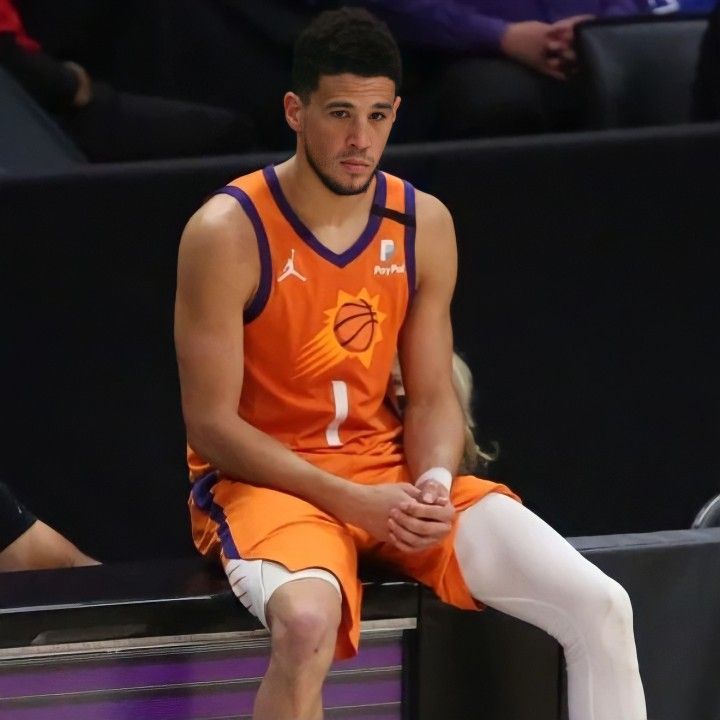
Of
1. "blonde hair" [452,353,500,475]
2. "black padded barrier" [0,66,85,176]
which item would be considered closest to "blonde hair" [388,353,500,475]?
"blonde hair" [452,353,500,475]

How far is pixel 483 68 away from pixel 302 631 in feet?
7.19

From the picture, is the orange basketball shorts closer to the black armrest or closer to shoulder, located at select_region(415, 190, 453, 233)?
the black armrest

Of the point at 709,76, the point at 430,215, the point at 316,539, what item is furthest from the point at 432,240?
the point at 709,76

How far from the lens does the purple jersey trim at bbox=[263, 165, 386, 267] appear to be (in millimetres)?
2498

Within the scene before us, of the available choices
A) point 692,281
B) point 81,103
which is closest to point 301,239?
point 692,281

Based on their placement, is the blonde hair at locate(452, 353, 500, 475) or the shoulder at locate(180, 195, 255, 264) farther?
the blonde hair at locate(452, 353, 500, 475)

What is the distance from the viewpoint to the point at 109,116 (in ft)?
12.9

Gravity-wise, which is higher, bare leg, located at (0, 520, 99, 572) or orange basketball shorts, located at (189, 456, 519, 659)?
orange basketball shorts, located at (189, 456, 519, 659)

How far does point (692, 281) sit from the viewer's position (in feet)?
11.3

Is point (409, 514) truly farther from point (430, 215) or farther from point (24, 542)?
point (24, 542)

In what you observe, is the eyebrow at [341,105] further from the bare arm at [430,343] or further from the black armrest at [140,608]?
the black armrest at [140,608]

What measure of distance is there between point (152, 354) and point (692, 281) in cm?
111

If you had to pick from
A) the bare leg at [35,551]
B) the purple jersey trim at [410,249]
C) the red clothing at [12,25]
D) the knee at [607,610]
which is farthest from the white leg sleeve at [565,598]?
the red clothing at [12,25]

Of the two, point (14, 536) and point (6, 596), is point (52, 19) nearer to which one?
point (14, 536)
